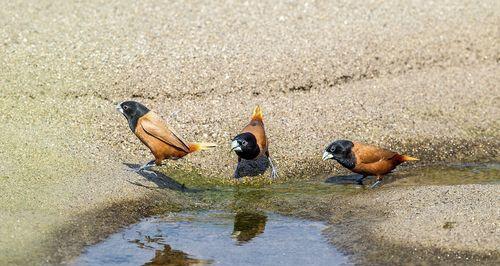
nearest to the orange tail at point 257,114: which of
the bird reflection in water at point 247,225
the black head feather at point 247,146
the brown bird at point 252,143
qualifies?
the brown bird at point 252,143

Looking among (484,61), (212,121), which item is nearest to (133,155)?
(212,121)

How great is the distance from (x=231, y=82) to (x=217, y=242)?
4.43 m

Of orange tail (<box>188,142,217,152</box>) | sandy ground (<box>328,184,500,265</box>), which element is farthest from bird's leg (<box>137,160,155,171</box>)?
sandy ground (<box>328,184,500,265</box>)

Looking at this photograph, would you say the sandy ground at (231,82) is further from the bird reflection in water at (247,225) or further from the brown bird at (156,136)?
the bird reflection in water at (247,225)

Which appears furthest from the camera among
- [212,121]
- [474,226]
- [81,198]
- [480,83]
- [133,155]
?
[480,83]

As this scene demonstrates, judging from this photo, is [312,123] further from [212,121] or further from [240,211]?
[240,211]

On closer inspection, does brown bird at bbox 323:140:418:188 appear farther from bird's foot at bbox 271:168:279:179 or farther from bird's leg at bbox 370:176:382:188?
bird's foot at bbox 271:168:279:179

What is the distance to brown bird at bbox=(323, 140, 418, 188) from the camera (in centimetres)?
1152

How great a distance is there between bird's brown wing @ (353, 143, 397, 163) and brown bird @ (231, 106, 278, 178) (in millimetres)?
1053

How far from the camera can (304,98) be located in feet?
44.8

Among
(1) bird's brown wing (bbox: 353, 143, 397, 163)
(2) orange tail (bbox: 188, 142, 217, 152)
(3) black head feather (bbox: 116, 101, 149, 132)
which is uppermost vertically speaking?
(3) black head feather (bbox: 116, 101, 149, 132)

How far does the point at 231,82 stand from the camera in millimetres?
13719

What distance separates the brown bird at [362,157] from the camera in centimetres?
1152

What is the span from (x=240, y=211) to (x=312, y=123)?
263 cm
